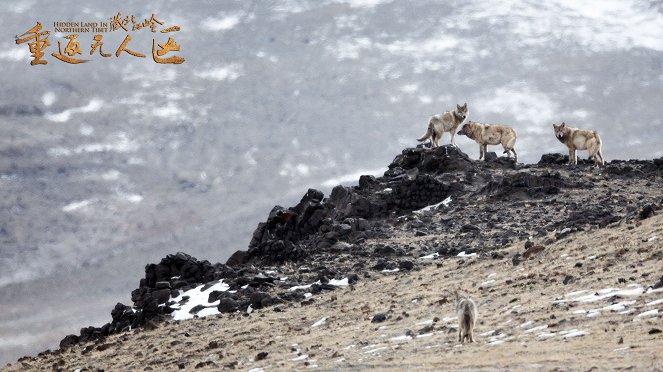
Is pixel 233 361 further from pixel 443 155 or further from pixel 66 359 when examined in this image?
pixel 443 155

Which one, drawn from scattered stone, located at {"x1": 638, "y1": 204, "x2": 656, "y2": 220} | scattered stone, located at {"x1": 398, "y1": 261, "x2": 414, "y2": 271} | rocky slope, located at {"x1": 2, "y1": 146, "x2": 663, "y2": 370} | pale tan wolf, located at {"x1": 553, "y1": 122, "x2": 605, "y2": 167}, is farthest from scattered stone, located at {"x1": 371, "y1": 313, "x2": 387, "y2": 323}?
pale tan wolf, located at {"x1": 553, "y1": 122, "x2": 605, "y2": 167}

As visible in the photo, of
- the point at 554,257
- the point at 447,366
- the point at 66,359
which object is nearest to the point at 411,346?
the point at 447,366

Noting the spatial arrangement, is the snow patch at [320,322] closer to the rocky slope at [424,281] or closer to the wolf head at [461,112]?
the rocky slope at [424,281]

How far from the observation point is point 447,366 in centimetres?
1716

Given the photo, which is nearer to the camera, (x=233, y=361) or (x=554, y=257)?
(x=233, y=361)

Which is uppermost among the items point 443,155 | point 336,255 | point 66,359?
point 443,155

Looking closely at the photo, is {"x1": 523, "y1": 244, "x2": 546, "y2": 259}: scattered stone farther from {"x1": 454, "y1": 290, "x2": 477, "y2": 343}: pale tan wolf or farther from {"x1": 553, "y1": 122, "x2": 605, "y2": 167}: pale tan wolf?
{"x1": 553, "y1": 122, "x2": 605, "y2": 167}: pale tan wolf

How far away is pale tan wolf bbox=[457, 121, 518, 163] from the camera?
1972 inches

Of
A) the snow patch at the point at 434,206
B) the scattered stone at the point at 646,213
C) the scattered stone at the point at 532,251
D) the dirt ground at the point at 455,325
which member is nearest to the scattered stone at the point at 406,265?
the dirt ground at the point at 455,325

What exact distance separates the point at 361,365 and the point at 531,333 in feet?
11.7

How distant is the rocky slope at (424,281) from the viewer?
19.5m

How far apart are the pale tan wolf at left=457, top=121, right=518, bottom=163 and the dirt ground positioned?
1446 cm

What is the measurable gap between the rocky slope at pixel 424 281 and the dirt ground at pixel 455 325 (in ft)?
0.26

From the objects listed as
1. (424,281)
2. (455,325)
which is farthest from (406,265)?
(455,325)
